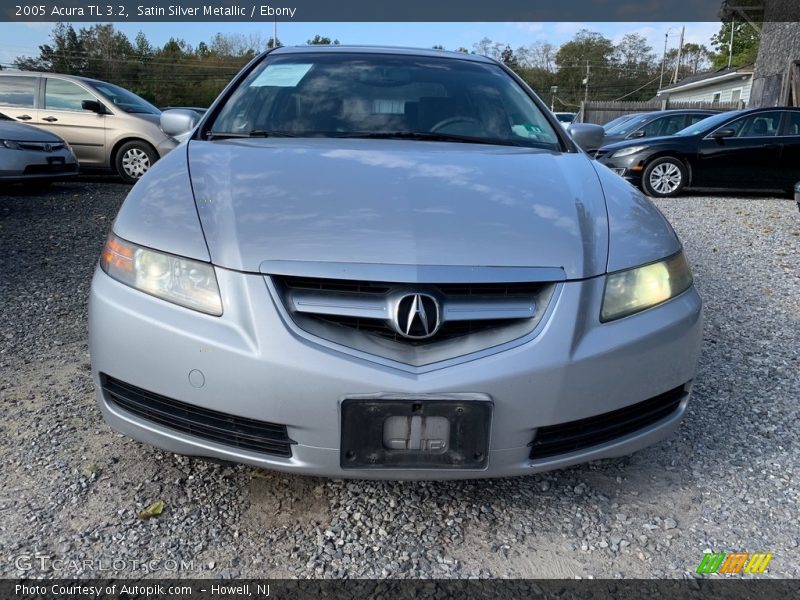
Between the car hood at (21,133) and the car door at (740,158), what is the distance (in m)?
8.66

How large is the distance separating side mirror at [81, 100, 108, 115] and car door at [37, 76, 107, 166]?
0.20 ft

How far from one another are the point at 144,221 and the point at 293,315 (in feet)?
2.08

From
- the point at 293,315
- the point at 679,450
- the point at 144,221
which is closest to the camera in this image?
the point at 293,315

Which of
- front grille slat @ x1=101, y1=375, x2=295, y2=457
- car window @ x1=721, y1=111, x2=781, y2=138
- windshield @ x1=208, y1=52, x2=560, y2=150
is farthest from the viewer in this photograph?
car window @ x1=721, y1=111, x2=781, y2=138

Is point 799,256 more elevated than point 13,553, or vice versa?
point 799,256

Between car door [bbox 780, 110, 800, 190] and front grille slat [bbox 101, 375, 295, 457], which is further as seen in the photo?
car door [bbox 780, 110, 800, 190]

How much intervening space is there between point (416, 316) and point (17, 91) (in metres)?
9.63

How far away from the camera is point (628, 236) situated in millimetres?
2029

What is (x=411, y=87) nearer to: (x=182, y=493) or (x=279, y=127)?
(x=279, y=127)

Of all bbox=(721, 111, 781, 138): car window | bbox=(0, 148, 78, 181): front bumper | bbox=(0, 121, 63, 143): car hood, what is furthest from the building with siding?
bbox=(0, 121, 63, 143): car hood

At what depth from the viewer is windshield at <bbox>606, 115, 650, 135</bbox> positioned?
12.3 metres

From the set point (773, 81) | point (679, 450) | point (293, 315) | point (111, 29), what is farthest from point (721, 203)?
point (111, 29)

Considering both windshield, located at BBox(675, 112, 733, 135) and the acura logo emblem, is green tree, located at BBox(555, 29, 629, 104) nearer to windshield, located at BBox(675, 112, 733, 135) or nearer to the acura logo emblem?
windshield, located at BBox(675, 112, 733, 135)

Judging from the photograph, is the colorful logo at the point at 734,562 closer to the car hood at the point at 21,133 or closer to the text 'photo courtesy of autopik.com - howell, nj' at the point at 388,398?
the text 'photo courtesy of autopik.com - howell, nj' at the point at 388,398
